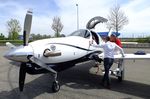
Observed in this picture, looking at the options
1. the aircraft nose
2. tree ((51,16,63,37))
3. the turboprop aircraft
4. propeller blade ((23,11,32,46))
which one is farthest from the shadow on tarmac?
tree ((51,16,63,37))

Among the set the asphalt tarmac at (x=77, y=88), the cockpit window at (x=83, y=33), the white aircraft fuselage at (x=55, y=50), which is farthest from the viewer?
the cockpit window at (x=83, y=33)

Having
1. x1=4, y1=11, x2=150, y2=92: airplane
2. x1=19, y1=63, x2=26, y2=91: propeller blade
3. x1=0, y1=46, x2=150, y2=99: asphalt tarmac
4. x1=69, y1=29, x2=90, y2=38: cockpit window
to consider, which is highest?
x1=69, y1=29, x2=90, y2=38: cockpit window

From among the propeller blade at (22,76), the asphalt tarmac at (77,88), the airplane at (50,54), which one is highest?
the airplane at (50,54)

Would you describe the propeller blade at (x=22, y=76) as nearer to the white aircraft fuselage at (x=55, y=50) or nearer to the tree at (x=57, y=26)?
the white aircraft fuselage at (x=55, y=50)

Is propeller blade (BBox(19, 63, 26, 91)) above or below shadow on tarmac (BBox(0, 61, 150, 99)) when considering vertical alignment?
above

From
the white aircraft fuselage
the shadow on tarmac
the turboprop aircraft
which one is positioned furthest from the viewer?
the shadow on tarmac

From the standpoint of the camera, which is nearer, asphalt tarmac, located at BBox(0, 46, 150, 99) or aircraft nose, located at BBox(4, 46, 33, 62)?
aircraft nose, located at BBox(4, 46, 33, 62)

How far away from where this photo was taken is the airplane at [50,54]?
6.96m

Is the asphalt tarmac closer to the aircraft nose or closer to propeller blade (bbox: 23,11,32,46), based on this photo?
the aircraft nose

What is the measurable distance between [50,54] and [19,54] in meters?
1.26

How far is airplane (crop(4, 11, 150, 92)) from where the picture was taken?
6965 millimetres

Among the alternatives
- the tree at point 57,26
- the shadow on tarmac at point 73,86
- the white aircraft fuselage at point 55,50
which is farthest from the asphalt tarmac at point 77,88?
the tree at point 57,26

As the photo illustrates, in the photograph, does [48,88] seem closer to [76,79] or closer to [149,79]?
[76,79]

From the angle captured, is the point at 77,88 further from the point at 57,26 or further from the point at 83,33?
the point at 57,26
